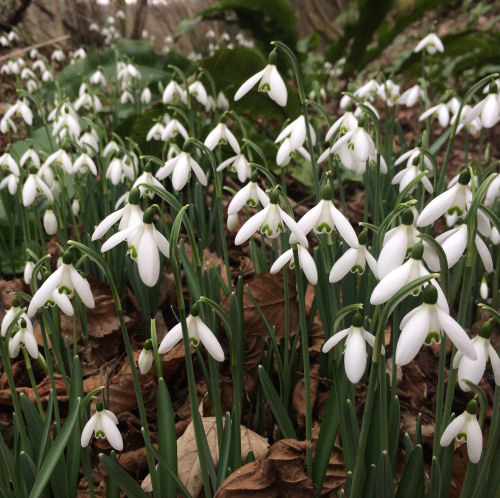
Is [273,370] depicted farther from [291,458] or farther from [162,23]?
[162,23]

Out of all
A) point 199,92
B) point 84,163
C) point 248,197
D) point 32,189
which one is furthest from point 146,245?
point 199,92

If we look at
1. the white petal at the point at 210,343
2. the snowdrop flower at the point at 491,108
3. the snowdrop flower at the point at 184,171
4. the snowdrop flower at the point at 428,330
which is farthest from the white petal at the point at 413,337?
the snowdrop flower at the point at 491,108

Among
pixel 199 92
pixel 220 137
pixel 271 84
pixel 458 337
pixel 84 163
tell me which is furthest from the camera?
pixel 199 92

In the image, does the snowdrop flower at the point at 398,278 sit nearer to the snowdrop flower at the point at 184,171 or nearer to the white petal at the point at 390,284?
the white petal at the point at 390,284

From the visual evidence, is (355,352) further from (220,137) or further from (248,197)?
(220,137)

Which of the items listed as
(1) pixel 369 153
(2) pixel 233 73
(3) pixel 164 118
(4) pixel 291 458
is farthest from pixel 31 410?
(2) pixel 233 73

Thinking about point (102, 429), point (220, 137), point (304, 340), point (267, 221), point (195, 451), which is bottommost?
point (195, 451)
